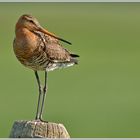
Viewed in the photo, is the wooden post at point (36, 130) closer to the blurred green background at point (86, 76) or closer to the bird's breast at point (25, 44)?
the bird's breast at point (25, 44)

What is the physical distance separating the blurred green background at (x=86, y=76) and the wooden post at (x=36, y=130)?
3.95 m

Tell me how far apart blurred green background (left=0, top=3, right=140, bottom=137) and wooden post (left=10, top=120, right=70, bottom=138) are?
395cm

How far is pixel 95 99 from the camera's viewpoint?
1588 cm

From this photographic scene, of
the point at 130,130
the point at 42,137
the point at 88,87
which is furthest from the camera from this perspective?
the point at 88,87

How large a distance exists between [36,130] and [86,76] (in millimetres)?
11077

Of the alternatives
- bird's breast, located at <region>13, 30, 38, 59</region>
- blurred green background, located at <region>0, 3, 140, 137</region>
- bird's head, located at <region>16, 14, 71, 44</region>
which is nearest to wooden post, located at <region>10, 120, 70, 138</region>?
bird's head, located at <region>16, 14, 71, 44</region>

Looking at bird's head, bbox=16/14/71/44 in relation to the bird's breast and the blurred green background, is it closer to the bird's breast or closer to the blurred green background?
the bird's breast

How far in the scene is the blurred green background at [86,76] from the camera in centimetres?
1350

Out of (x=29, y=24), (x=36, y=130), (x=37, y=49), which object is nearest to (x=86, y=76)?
(x=37, y=49)

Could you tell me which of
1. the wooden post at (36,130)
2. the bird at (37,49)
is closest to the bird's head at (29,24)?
the bird at (37,49)

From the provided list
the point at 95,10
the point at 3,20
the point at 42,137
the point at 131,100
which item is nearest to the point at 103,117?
the point at 131,100

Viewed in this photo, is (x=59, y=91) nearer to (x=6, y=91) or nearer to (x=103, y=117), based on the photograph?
(x=6, y=91)

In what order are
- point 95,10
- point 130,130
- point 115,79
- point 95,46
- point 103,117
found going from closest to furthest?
1. point 130,130
2. point 103,117
3. point 115,79
4. point 95,46
5. point 95,10

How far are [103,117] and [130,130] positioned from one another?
3.73 feet
